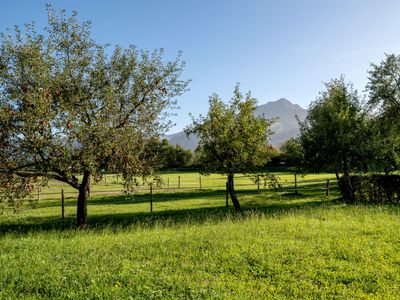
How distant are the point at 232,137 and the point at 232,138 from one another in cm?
6

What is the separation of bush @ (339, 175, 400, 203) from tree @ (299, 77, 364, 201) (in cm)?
75

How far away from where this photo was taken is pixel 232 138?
22.1 metres

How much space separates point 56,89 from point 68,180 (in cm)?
443

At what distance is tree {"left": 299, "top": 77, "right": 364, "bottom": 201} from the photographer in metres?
26.3

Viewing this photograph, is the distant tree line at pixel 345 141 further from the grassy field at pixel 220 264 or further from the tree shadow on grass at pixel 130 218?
the grassy field at pixel 220 264

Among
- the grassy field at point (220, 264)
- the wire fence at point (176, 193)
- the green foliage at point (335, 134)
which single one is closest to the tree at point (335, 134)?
the green foliage at point (335, 134)

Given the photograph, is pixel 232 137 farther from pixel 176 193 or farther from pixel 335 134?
pixel 176 193

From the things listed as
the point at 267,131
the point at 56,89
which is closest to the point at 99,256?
the point at 56,89

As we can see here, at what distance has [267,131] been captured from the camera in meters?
23.7

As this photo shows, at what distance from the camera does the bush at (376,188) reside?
992 inches

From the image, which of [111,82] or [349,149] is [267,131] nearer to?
[349,149]

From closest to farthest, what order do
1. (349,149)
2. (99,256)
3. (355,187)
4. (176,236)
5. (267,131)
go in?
1. (99,256)
2. (176,236)
3. (267,131)
4. (349,149)
5. (355,187)

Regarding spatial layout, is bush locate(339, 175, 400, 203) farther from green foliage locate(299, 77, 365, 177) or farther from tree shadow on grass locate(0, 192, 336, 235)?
tree shadow on grass locate(0, 192, 336, 235)

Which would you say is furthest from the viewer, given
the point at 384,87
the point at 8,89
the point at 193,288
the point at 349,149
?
the point at 384,87
